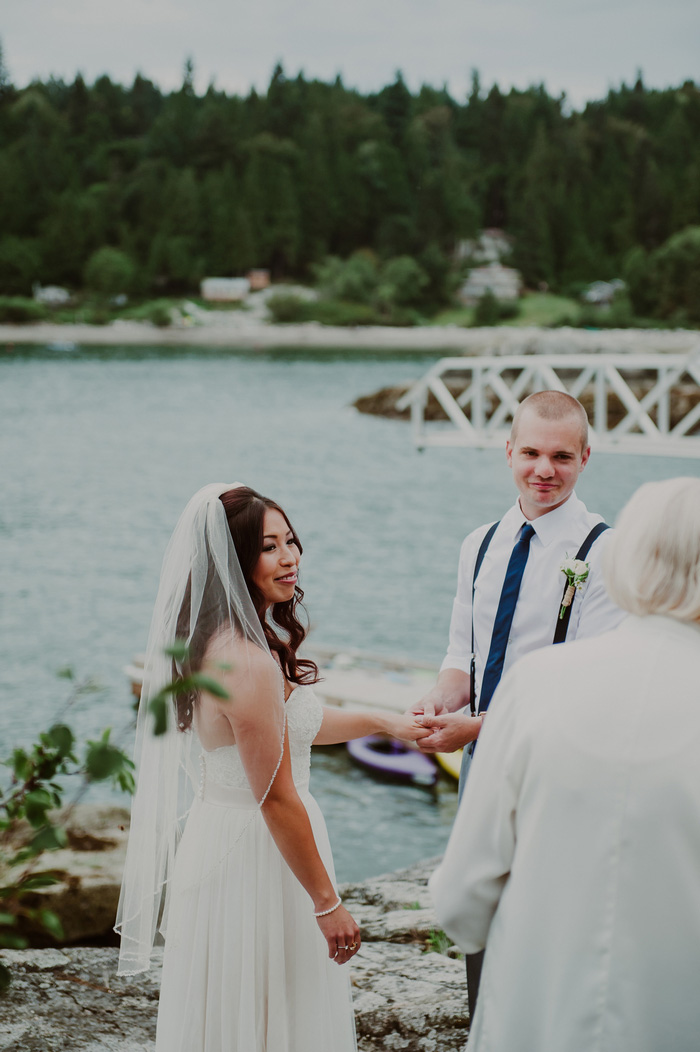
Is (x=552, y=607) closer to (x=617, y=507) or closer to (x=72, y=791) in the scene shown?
(x=72, y=791)

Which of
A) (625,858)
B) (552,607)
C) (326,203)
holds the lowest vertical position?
(625,858)

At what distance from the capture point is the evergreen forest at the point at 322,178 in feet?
315

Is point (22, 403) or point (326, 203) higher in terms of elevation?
point (326, 203)

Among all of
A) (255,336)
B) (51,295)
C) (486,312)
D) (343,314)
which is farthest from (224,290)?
(486,312)

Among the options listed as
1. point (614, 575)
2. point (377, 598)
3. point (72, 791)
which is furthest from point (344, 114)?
point (614, 575)

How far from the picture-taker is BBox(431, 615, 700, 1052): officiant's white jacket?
1.39 m

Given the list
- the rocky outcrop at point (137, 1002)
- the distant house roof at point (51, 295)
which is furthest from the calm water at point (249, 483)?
the distant house roof at point (51, 295)

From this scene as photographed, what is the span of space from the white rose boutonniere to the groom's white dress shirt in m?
0.02

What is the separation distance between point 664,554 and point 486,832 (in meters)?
0.47

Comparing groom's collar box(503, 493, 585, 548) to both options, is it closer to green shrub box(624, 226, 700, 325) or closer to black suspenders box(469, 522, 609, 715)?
black suspenders box(469, 522, 609, 715)

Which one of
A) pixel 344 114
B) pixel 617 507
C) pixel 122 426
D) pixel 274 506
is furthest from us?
pixel 344 114

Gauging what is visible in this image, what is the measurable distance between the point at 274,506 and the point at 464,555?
517 mm

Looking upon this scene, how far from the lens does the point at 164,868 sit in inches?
95.0

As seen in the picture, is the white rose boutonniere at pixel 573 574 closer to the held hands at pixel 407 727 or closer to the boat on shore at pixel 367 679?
the held hands at pixel 407 727
